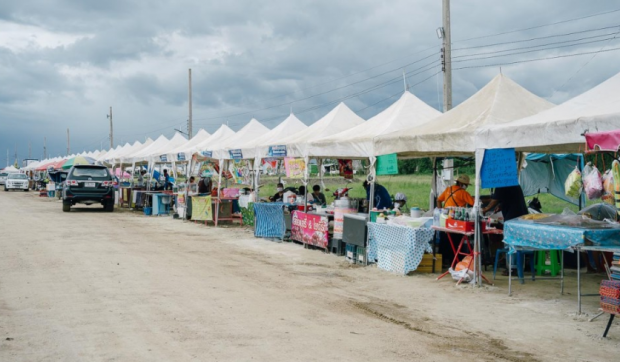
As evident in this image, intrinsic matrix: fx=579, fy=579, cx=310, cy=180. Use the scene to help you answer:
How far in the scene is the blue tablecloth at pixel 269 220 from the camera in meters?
16.0

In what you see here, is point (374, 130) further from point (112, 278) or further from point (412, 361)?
point (412, 361)

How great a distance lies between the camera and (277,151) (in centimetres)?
1650

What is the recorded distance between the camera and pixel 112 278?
9.66m

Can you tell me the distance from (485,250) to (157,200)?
17.2 m

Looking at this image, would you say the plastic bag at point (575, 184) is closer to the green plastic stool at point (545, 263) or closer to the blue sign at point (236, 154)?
the green plastic stool at point (545, 263)

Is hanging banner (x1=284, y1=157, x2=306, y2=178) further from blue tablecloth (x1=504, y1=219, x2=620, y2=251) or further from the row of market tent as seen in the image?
blue tablecloth (x1=504, y1=219, x2=620, y2=251)

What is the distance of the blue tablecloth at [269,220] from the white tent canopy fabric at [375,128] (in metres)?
2.17

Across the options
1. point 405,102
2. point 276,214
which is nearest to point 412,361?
point 405,102

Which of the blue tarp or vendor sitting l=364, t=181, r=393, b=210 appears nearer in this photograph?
vendor sitting l=364, t=181, r=393, b=210

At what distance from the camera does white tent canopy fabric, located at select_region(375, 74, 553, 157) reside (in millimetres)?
9830

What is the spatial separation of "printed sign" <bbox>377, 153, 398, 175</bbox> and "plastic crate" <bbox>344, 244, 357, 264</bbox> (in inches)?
66.3

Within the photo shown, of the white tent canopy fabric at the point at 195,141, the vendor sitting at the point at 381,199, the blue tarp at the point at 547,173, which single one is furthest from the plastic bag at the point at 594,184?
the white tent canopy fabric at the point at 195,141

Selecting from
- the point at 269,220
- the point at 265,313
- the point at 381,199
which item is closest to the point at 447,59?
the point at 381,199

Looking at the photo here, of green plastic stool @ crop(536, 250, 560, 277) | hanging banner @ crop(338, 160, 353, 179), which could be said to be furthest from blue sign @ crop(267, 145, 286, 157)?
green plastic stool @ crop(536, 250, 560, 277)
